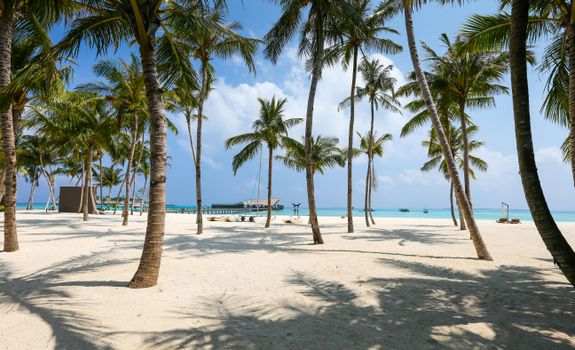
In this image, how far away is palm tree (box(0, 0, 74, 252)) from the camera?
7059mm

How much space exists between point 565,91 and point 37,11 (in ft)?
39.8

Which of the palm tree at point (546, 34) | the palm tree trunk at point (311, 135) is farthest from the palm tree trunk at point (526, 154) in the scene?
the palm tree trunk at point (311, 135)

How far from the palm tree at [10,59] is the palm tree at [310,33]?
22.4 feet

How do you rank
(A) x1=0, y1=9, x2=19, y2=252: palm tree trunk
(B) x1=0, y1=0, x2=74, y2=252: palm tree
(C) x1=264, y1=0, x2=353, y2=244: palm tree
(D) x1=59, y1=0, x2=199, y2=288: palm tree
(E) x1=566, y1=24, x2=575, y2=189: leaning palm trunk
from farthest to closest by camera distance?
(C) x1=264, y1=0, x2=353, y2=244: palm tree < (A) x1=0, y1=9, x2=19, y2=252: palm tree trunk < (B) x1=0, y1=0, x2=74, y2=252: palm tree < (D) x1=59, y1=0, x2=199, y2=288: palm tree < (E) x1=566, y1=24, x2=575, y2=189: leaning palm trunk

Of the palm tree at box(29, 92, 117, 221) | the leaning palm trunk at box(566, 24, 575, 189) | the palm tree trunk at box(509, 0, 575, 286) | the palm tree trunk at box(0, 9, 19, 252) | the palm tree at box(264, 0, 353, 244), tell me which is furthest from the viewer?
the palm tree at box(29, 92, 117, 221)

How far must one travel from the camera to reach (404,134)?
742 inches

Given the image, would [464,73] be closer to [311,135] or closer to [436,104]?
[436,104]

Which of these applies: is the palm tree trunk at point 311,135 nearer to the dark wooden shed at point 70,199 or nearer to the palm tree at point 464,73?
the palm tree at point 464,73

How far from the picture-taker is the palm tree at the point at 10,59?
23.2ft

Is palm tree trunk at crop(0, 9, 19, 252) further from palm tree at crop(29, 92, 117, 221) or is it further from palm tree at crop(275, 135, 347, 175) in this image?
palm tree at crop(275, 135, 347, 175)

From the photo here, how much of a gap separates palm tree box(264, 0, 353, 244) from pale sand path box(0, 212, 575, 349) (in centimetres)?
372

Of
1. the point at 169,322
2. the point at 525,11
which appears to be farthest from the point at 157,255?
the point at 525,11

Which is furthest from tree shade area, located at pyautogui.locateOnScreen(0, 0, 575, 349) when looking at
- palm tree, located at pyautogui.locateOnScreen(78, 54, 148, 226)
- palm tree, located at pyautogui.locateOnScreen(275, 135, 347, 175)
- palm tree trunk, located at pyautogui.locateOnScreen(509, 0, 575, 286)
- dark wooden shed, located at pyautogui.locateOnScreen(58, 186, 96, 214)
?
dark wooden shed, located at pyautogui.locateOnScreen(58, 186, 96, 214)

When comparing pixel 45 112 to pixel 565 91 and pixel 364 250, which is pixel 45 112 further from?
pixel 565 91
